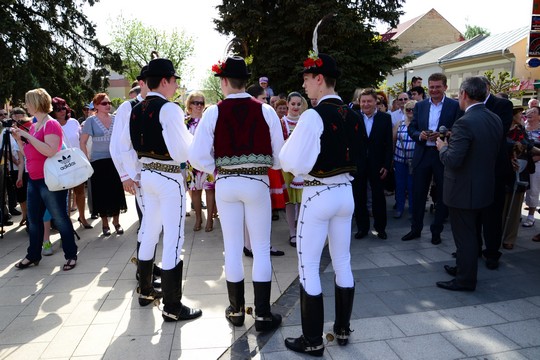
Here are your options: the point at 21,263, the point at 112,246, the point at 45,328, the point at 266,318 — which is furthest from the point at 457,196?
the point at 21,263

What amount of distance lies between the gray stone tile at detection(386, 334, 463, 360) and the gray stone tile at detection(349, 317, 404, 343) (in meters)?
0.09

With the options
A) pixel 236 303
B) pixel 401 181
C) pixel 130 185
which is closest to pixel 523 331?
pixel 236 303

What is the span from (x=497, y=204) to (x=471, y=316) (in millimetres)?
1751

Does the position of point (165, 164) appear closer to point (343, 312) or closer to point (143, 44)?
point (343, 312)

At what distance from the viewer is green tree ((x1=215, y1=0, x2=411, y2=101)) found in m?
14.4

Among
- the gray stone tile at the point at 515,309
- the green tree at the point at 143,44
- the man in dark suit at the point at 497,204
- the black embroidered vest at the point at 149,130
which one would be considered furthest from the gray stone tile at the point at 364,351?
the green tree at the point at 143,44

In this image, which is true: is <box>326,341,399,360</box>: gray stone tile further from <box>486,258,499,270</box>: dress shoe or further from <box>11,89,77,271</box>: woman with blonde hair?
<box>11,89,77,271</box>: woman with blonde hair

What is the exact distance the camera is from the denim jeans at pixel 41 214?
15.6ft

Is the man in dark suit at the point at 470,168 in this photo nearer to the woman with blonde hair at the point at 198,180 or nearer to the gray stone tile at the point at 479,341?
the gray stone tile at the point at 479,341

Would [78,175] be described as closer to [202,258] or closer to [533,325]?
[202,258]

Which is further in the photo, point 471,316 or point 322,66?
point 471,316

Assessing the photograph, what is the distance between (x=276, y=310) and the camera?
3717mm

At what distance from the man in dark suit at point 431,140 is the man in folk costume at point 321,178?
2844 millimetres

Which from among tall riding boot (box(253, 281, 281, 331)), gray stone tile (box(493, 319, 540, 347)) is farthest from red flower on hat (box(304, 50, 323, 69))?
gray stone tile (box(493, 319, 540, 347))
